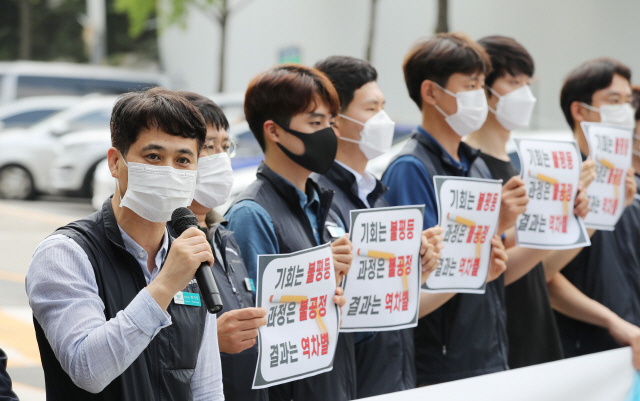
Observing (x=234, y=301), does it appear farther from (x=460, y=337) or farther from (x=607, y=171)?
(x=607, y=171)

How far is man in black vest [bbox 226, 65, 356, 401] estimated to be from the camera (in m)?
3.00

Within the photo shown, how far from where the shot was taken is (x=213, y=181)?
3.01 meters

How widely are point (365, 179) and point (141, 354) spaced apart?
1.75 meters

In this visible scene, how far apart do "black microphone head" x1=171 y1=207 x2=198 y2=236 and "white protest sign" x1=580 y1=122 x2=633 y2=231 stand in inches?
96.0

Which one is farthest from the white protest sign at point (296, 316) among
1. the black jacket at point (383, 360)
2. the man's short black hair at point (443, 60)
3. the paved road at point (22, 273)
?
the paved road at point (22, 273)

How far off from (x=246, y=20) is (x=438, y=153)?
24690 mm

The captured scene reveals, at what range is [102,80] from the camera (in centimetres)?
2097

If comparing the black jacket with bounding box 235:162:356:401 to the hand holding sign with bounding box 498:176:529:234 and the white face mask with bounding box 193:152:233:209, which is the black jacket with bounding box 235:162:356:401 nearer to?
the white face mask with bounding box 193:152:233:209

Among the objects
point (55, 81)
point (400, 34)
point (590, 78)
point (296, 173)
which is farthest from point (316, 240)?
point (55, 81)

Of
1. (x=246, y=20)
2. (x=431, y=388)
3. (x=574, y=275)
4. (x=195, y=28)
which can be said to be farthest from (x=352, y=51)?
(x=431, y=388)

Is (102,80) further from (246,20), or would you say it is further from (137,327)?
Result: (137,327)

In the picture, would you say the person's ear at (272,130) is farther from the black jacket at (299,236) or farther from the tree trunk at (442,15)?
the tree trunk at (442,15)

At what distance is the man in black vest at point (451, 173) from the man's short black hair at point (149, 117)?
4.97ft

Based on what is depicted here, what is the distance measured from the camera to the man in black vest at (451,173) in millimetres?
3502
